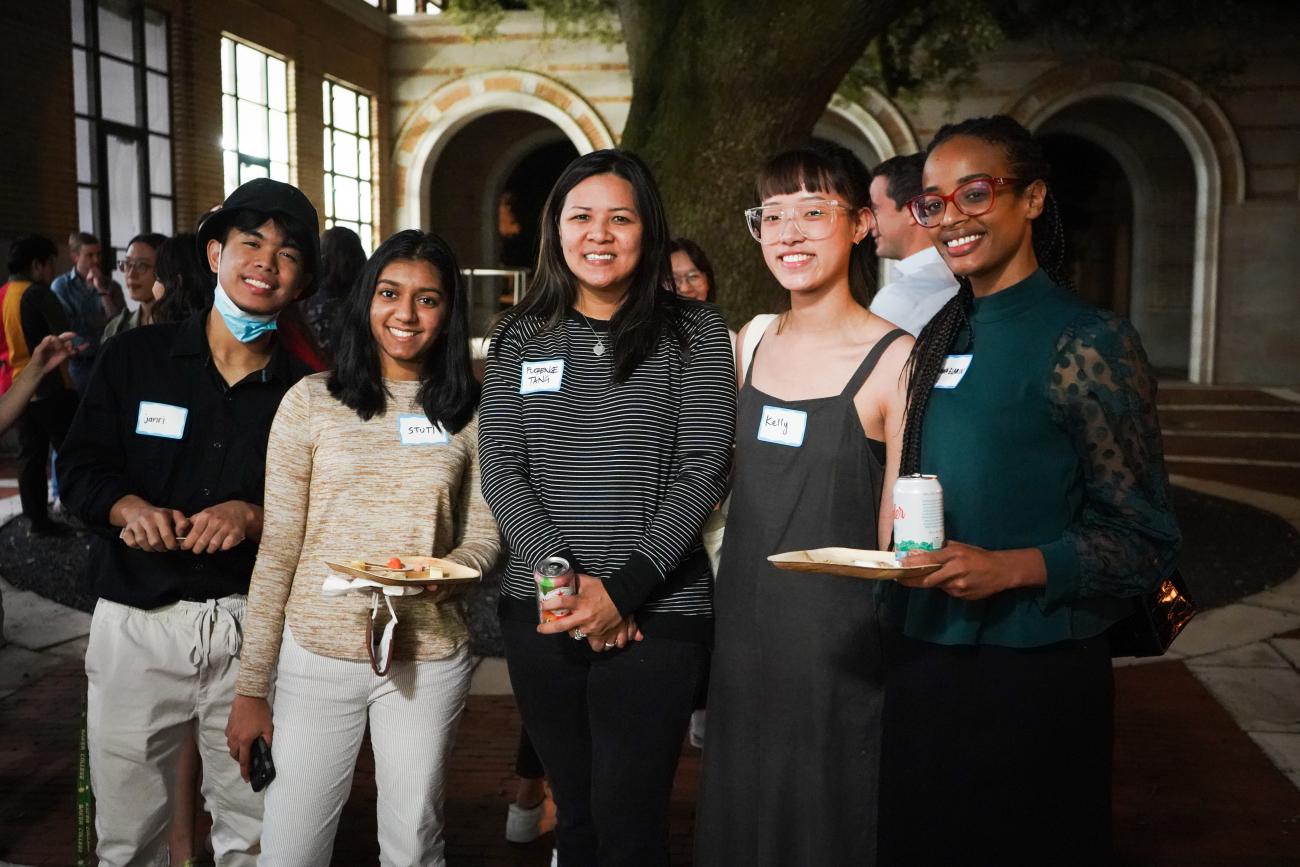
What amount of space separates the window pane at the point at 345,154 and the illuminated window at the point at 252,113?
140cm

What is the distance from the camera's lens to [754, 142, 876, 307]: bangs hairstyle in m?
2.53

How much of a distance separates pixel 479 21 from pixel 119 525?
1643 centimetres

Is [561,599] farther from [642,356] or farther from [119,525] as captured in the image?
[119,525]

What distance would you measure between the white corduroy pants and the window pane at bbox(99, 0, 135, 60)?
42.3 feet

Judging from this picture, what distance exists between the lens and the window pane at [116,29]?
13.2 metres

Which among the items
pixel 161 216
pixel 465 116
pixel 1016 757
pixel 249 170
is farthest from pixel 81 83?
pixel 1016 757

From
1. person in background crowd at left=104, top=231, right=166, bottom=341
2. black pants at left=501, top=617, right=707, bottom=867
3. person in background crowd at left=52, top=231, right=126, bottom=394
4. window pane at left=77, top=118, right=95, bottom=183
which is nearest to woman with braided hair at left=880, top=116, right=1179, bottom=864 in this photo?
black pants at left=501, top=617, right=707, bottom=867

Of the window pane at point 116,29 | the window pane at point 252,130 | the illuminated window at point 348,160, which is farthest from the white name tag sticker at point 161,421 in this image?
the illuminated window at point 348,160

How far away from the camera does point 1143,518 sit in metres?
2.08

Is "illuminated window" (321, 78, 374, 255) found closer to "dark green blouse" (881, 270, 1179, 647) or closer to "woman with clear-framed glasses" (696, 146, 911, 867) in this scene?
"woman with clear-framed glasses" (696, 146, 911, 867)

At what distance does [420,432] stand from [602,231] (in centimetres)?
65

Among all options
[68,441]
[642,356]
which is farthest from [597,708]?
[68,441]

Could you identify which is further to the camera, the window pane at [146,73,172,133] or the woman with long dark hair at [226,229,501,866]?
the window pane at [146,73,172,133]

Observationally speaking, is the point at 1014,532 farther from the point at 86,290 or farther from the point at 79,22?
the point at 79,22
